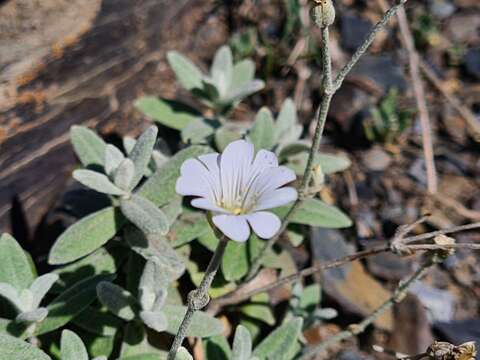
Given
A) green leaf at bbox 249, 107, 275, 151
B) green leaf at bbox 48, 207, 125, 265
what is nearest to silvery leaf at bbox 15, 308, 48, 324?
green leaf at bbox 48, 207, 125, 265

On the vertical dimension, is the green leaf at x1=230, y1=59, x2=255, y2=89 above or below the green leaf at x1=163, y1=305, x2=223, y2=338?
above

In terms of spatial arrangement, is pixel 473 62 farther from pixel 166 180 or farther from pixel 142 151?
pixel 142 151

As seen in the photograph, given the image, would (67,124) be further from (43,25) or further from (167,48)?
(167,48)

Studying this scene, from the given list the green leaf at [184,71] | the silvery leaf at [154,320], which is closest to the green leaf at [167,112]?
the green leaf at [184,71]

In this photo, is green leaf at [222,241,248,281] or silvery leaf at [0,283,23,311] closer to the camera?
silvery leaf at [0,283,23,311]

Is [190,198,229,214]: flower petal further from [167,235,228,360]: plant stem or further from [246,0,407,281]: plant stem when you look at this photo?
[246,0,407,281]: plant stem

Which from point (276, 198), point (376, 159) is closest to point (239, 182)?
point (276, 198)
